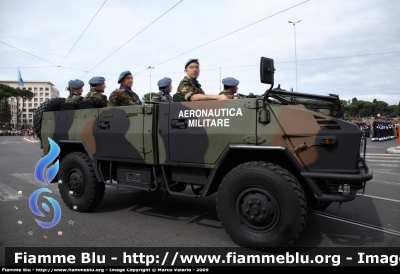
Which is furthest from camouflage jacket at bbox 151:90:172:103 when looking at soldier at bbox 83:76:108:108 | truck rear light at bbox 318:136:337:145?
truck rear light at bbox 318:136:337:145

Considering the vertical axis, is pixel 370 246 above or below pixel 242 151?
below

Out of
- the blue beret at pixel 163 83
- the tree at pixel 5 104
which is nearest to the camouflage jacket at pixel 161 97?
the blue beret at pixel 163 83

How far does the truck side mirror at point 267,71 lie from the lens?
3.24 metres

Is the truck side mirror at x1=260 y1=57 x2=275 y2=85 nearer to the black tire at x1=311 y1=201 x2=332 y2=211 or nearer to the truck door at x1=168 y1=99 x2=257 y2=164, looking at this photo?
the truck door at x1=168 y1=99 x2=257 y2=164

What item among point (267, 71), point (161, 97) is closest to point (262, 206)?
point (267, 71)

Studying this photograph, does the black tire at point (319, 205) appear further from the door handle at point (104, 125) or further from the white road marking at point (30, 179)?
the white road marking at point (30, 179)

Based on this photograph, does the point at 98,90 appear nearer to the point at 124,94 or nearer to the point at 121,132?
the point at 124,94

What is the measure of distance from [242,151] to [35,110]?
14.6 feet

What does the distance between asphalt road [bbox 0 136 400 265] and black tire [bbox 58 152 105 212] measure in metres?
0.19
